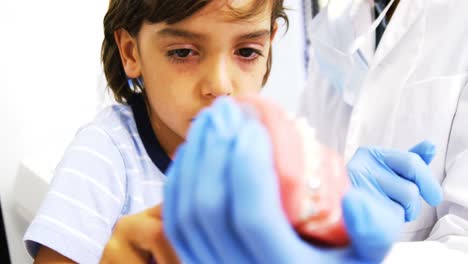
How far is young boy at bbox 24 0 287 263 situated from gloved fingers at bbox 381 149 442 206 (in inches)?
8.6

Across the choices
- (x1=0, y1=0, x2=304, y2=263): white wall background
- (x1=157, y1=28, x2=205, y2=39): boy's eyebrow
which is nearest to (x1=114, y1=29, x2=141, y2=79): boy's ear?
(x1=157, y1=28, x2=205, y2=39): boy's eyebrow

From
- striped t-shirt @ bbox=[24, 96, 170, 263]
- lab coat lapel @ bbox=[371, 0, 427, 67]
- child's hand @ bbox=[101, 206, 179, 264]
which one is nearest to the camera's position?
child's hand @ bbox=[101, 206, 179, 264]

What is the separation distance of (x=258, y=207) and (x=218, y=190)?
0.09 feet

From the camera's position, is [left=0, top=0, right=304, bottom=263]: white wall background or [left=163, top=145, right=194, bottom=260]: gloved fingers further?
[left=0, top=0, right=304, bottom=263]: white wall background

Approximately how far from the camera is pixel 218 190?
32 cm

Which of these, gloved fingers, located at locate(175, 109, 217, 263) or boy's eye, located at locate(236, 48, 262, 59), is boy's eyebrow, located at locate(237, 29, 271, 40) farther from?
gloved fingers, located at locate(175, 109, 217, 263)

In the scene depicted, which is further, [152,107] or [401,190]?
[152,107]

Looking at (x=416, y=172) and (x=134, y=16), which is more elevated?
(x=134, y=16)

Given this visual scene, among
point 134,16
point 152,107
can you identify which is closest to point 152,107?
point 152,107

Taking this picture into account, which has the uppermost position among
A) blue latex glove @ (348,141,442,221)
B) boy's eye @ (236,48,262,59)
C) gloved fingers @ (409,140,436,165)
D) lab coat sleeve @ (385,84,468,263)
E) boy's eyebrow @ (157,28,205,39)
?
boy's eyebrow @ (157,28,205,39)

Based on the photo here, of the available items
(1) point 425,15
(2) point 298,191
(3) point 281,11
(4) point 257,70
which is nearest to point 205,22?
(4) point 257,70

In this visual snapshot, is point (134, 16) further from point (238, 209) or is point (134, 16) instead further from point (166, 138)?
point (238, 209)

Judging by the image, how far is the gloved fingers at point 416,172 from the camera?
0.65 m

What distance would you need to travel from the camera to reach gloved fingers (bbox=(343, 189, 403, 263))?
0.33m
